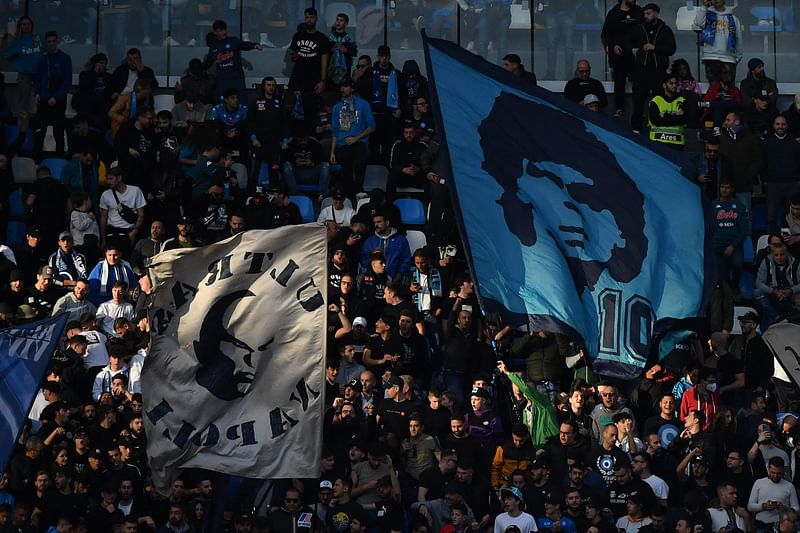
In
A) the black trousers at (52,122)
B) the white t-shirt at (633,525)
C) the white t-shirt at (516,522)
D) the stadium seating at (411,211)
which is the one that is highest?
the black trousers at (52,122)

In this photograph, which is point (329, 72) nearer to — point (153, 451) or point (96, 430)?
point (96, 430)

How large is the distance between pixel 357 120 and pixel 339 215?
1972mm

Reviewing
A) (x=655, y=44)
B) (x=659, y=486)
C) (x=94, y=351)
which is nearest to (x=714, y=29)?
(x=655, y=44)

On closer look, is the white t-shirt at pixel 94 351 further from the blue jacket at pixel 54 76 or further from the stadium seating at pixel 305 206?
the blue jacket at pixel 54 76

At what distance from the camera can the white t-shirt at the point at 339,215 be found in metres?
27.0

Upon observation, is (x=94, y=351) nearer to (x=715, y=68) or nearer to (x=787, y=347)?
(x=787, y=347)

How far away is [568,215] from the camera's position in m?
17.9

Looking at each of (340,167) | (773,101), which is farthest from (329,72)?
(773,101)

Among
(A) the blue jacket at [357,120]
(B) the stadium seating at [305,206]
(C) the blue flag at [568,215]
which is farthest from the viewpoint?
(A) the blue jacket at [357,120]

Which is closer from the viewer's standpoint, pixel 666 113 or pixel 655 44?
pixel 666 113

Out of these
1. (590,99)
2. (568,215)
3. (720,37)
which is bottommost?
(568,215)

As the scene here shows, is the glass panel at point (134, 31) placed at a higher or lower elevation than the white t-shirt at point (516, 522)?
higher

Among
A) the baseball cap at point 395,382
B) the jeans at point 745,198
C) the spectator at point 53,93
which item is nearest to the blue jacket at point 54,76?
the spectator at point 53,93

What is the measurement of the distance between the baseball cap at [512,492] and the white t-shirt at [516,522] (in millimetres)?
Answer: 205
